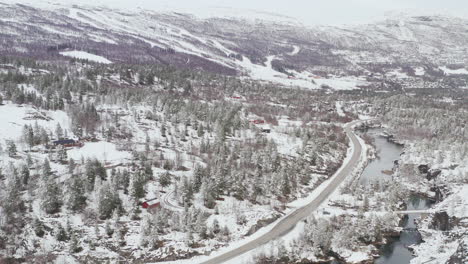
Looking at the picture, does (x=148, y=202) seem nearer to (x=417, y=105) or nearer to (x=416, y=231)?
(x=416, y=231)

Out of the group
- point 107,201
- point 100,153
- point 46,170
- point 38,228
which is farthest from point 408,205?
point 46,170

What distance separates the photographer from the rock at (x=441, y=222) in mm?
60844

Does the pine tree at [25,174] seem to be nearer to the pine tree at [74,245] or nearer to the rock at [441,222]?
the pine tree at [74,245]

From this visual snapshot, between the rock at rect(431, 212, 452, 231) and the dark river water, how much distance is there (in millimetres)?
3464

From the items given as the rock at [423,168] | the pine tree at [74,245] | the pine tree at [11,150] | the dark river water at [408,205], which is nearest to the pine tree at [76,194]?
the pine tree at [74,245]

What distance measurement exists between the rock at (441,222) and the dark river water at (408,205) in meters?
3.46

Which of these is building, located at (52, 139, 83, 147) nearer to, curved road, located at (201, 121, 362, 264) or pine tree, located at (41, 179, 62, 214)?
pine tree, located at (41, 179, 62, 214)

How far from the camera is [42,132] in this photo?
75.8 meters

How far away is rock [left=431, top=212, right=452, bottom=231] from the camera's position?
200 ft

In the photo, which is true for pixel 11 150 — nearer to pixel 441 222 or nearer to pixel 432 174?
pixel 441 222

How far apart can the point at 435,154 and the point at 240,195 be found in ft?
206

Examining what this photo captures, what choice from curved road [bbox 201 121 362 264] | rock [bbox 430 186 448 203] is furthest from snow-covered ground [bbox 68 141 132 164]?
rock [bbox 430 186 448 203]

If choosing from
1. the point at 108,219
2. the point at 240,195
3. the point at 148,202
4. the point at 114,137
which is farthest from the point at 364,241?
the point at 114,137

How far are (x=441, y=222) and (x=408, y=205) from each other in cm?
1312
